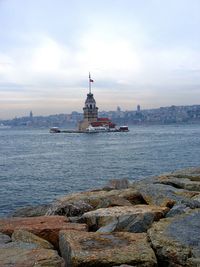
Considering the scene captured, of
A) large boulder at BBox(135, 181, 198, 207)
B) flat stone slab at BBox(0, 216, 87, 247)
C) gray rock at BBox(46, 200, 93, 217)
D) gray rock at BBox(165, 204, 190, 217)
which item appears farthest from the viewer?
gray rock at BBox(46, 200, 93, 217)

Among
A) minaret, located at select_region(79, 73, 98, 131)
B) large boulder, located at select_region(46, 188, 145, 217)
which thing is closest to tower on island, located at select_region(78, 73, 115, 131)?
minaret, located at select_region(79, 73, 98, 131)

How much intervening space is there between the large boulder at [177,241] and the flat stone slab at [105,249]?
0.14 m

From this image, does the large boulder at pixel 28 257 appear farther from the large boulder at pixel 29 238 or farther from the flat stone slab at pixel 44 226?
the flat stone slab at pixel 44 226

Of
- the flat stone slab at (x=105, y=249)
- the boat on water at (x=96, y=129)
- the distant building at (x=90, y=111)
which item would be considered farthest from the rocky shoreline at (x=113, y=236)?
the distant building at (x=90, y=111)

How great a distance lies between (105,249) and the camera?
5082 mm

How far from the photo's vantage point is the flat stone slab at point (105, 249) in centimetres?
481

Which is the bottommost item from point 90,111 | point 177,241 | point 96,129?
point 96,129

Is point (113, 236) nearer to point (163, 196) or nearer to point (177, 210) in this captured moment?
point (177, 210)

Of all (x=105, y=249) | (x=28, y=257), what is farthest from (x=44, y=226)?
(x=105, y=249)

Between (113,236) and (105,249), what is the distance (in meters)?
0.57

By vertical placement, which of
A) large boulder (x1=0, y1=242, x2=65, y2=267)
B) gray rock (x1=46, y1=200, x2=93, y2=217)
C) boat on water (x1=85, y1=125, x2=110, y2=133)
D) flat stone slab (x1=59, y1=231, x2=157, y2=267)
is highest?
flat stone slab (x1=59, y1=231, x2=157, y2=267)

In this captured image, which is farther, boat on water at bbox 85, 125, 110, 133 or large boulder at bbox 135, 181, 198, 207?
boat on water at bbox 85, 125, 110, 133

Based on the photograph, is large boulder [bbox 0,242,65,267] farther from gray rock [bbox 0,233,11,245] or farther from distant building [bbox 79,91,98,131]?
distant building [bbox 79,91,98,131]

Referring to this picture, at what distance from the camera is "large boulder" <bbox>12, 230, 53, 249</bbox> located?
19.1 feet
